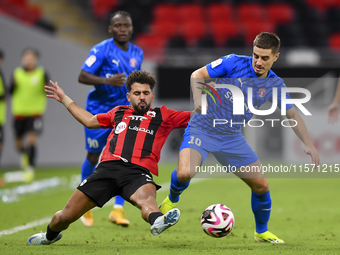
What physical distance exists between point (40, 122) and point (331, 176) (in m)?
7.06

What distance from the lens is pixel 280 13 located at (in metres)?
18.3

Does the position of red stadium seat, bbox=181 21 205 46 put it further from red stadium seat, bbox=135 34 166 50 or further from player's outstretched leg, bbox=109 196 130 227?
player's outstretched leg, bbox=109 196 130 227

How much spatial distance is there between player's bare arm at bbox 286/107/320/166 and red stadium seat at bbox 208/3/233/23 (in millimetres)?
14052

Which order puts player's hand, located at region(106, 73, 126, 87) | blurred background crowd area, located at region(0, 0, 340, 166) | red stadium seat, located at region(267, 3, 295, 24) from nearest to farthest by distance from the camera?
player's hand, located at region(106, 73, 126, 87) → blurred background crowd area, located at region(0, 0, 340, 166) → red stadium seat, located at region(267, 3, 295, 24)

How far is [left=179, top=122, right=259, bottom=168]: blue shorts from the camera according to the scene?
475cm

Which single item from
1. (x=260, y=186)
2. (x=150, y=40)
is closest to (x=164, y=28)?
(x=150, y=40)

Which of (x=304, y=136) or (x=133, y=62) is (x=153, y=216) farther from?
(x=133, y=62)

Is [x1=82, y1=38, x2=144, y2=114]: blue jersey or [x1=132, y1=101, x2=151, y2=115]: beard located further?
[x1=82, y1=38, x2=144, y2=114]: blue jersey

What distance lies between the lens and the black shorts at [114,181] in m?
4.24

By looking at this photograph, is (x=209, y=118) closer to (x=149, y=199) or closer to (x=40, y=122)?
(x=149, y=199)

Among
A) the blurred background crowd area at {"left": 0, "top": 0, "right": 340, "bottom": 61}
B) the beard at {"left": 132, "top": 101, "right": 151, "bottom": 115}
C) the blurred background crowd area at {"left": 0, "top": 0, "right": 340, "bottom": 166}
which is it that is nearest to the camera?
the beard at {"left": 132, "top": 101, "right": 151, "bottom": 115}

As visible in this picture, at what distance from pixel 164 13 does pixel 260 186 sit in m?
14.8

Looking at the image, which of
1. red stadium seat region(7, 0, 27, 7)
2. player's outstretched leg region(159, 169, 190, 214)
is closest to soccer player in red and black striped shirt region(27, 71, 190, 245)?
player's outstretched leg region(159, 169, 190, 214)

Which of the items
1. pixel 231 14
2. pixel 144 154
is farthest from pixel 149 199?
pixel 231 14
